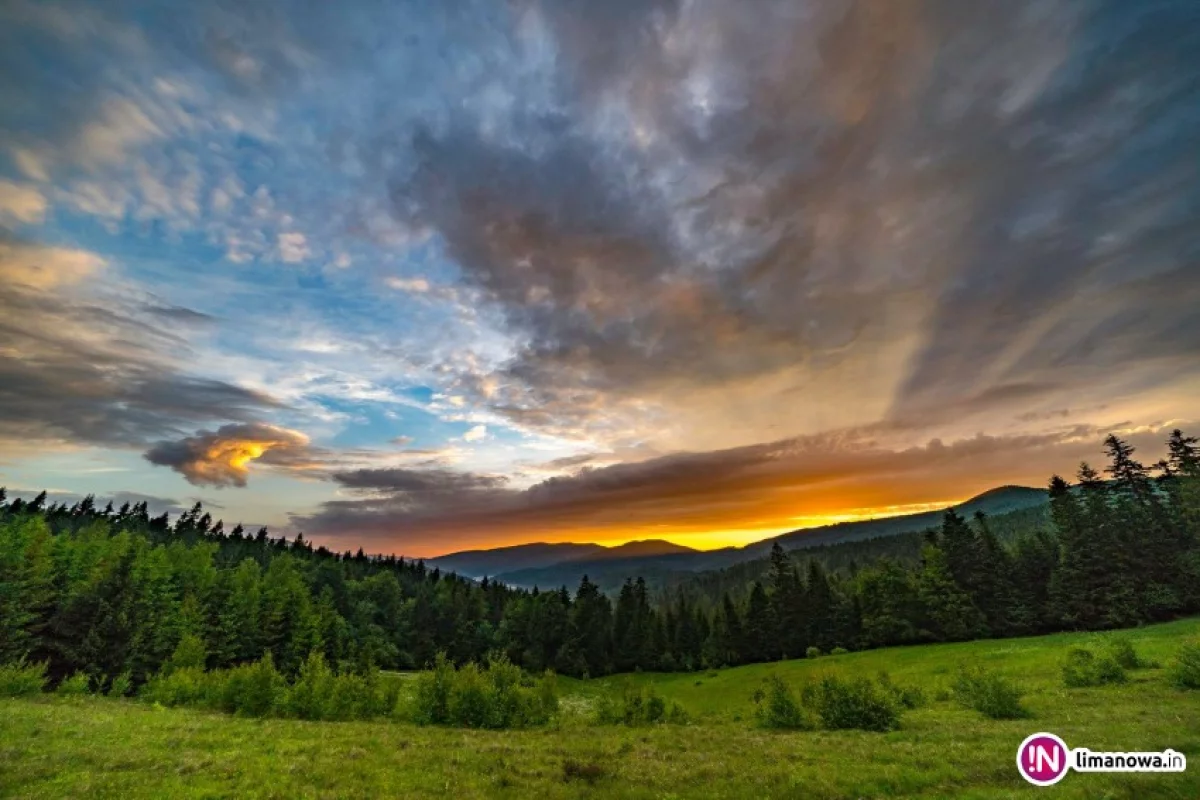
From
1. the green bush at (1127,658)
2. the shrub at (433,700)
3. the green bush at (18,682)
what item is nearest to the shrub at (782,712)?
the shrub at (433,700)

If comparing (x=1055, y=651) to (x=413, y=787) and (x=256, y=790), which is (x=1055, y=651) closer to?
(x=413, y=787)

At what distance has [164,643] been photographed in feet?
239

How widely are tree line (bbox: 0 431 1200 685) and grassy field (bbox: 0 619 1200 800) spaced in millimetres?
19176

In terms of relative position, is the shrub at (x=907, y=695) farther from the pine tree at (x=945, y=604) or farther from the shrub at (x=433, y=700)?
the pine tree at (x=945, y=604)

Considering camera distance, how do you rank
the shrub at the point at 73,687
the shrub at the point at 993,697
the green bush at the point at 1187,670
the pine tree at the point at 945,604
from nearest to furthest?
1. the green bush at the point at 1187,670
2. the shrub at the point at 993,697
3. the shrub at the point at 73,687
4. the pine tree at the point at 945,604

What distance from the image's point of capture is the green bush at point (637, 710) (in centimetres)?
3812

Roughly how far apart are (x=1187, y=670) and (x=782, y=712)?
21846mm

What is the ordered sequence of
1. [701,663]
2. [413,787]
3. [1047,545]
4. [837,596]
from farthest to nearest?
[701,663], [837,596], [1047,545], [413,787]

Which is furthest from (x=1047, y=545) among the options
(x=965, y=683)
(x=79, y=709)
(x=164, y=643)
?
(x=164, y=643)

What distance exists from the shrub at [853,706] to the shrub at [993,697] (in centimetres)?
441

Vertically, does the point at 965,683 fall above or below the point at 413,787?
above

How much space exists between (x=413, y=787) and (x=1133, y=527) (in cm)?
A: 10379

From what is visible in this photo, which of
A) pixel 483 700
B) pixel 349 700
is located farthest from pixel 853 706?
pixel 349 700

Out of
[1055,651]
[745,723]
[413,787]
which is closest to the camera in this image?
[413,787]
